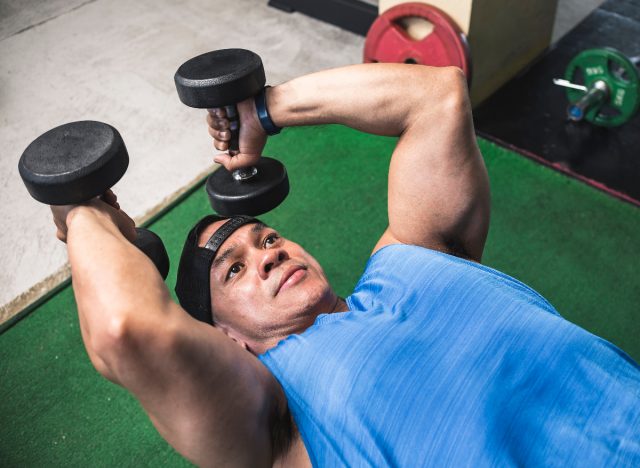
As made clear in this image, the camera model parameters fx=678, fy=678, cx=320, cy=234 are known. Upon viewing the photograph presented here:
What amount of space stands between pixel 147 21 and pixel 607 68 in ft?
9.50

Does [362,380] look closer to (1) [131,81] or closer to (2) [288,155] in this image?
(2) [288,155]

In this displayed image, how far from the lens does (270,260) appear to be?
1709mm

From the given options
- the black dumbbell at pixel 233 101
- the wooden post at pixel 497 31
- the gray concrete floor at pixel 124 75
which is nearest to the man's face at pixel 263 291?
the black dumbbell at pixel 233 101

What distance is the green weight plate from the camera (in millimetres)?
3068

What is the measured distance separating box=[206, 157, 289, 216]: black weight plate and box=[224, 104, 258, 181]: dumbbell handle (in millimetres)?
12

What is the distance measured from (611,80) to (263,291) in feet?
7.45

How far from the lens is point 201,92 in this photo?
1.54 m

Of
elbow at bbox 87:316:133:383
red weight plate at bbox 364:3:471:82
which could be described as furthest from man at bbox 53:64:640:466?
red weight plate at bbox 364:3:471:82

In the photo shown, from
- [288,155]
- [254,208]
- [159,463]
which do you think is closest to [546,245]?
[288,155]

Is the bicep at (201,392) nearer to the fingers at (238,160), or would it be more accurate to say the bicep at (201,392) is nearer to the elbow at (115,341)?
the elbow at (115,341)

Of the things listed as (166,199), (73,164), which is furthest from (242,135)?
(166,199)

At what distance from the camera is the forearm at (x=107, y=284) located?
1.18 metres

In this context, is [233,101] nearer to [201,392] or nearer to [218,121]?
[218,121]

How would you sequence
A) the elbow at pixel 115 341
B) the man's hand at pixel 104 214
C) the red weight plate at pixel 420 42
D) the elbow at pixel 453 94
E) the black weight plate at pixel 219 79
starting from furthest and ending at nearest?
1. the red weight plate at pixel 420 42
2. the elbow at pixel 453 94
3. the black weight plate at pixel 219 79
4. the man's hand at pixel 104 214
5. the elbow at pixel 115 341
